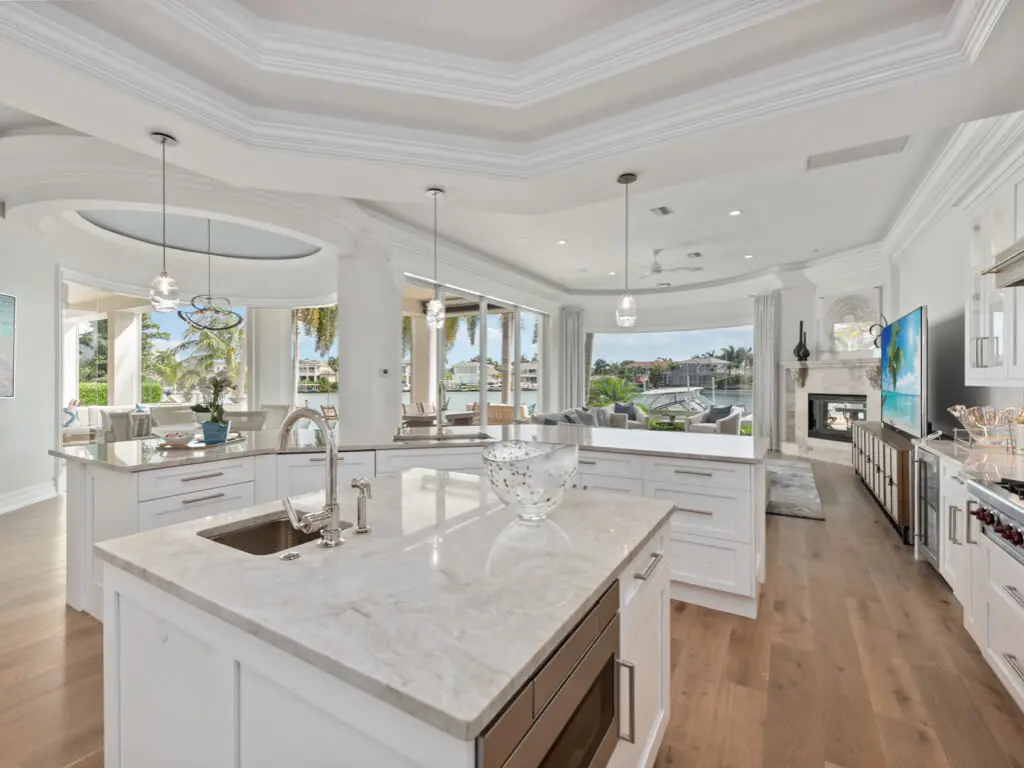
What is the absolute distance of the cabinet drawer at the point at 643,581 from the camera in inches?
46.0

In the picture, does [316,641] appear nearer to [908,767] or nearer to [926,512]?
[908,767]

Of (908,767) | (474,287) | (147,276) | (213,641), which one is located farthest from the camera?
(474,287)

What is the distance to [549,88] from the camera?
7.67ft

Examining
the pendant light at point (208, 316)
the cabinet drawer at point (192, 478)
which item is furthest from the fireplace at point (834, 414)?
the pendant light at point (208, 316)

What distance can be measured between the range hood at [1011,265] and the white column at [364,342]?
14.5 feet

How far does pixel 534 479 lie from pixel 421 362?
6.04 metres

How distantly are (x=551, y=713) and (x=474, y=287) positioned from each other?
613cm

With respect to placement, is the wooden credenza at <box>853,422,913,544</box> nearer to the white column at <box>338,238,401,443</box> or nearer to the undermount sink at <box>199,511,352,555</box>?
the undermount sink at <box>199,511,352,555</box>

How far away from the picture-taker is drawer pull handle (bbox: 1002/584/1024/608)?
167 cm

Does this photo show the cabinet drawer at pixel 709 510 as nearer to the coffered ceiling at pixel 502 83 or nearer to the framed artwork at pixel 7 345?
the coffered ceiling at pixel 502 83

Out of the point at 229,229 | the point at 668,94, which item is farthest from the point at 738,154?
the point at 229,229

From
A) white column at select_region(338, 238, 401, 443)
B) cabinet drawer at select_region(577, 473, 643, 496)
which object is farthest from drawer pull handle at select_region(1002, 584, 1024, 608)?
white column at select_region(338, 238, 401, 443)

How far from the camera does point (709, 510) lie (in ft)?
8.58

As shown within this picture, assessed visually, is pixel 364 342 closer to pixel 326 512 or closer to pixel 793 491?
pixel 326 512
